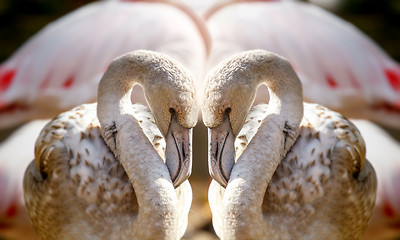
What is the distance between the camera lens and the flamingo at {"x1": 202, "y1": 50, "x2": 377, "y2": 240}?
4.03 ft

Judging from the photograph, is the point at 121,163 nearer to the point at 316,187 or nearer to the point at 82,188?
the point at 82,188

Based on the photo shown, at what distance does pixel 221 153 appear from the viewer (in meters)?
1.22

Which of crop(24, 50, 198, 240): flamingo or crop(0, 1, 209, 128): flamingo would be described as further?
crop(0, 1, 209, 128): flamingo

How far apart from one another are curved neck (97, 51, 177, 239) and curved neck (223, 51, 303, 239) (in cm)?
12

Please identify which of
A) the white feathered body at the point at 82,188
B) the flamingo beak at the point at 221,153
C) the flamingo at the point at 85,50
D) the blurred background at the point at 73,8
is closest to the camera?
the flamingo beak at the point at 221,153

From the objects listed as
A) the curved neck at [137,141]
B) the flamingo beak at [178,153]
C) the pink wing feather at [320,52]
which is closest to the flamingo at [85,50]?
the pink wing feather at [320,52]

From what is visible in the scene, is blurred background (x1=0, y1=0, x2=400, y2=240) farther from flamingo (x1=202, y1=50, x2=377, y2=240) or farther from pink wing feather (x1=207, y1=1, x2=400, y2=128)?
flamingo (x1=202, y1=50, x2=377, y2=240)

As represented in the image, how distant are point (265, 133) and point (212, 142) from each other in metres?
0.16

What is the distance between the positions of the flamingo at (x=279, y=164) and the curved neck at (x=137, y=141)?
0.11 m

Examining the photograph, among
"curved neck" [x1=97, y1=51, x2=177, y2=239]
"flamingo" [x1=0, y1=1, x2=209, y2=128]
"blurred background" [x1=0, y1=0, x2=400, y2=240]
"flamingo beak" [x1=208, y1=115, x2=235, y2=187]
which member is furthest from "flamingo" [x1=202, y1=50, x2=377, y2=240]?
"blurred background" [x1=0, y1=0, x2=400, y2=240]

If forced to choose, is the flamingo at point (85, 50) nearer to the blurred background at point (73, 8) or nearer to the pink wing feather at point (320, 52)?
the pink wing feather at point (320, 52)

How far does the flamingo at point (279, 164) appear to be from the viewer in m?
1.23

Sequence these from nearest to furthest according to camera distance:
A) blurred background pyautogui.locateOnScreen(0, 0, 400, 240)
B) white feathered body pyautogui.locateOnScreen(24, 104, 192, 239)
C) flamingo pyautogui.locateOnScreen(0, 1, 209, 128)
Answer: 1. white feathered body pyautogui.locateOnScreen(24, 104, 192, 239)
2. flamingo pyautogui.locateOnScreen(0, 1, 209, 128)
3. blurred background pyautogui.locateOnScreen(0, 0, 400, 240)

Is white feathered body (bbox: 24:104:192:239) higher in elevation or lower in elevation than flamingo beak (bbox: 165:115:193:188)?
lower
